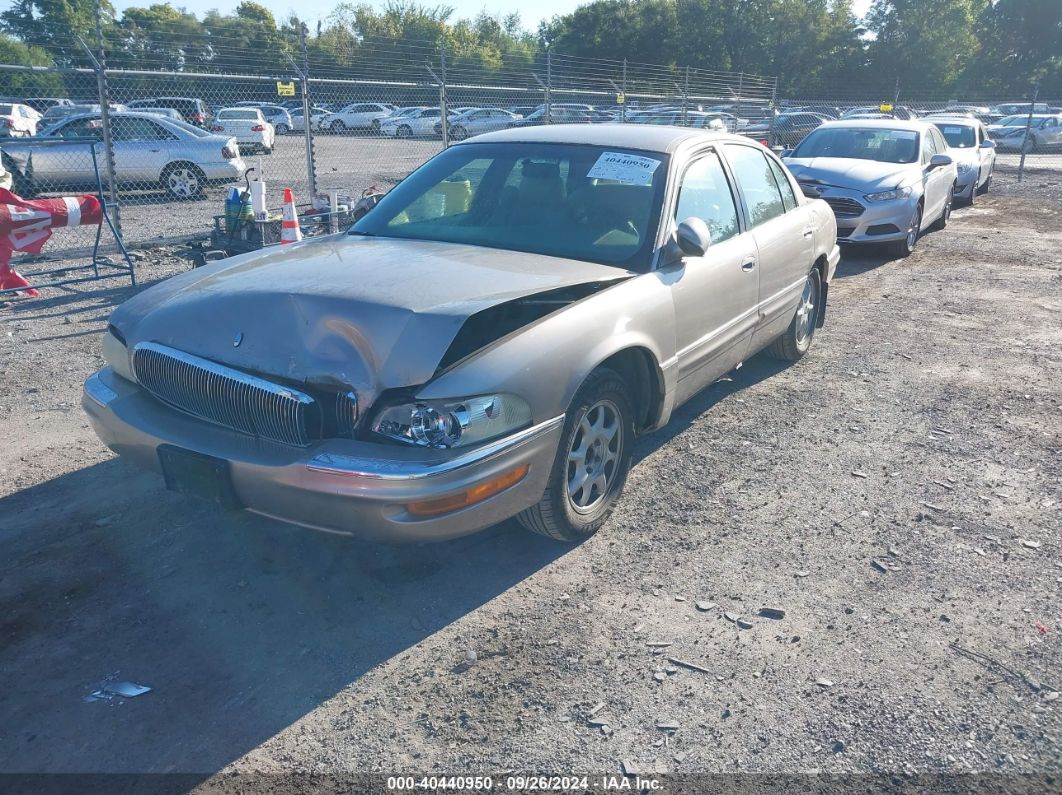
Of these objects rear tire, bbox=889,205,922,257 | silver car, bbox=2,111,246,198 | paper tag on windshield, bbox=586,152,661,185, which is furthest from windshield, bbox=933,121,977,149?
paper tag on windshield, bbox=586,152,661,185

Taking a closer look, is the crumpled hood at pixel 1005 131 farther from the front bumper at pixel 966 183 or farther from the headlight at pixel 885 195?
the headlight at pixel 885 195

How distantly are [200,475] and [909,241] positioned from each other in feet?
32.8

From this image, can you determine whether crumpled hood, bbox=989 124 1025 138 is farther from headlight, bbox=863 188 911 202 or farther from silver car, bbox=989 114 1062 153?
headlight, bbox=863 188 911 202

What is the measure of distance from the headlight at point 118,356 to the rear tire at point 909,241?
31.3 feet

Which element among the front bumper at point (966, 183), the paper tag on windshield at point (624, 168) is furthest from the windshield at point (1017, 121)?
the paper tag on windshield at point (624, 168)

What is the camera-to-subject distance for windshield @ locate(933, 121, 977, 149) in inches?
624

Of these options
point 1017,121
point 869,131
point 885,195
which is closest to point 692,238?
point 885,195

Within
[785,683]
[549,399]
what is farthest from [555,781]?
[549,399]

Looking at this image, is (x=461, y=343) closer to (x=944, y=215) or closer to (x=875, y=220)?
(x=875, y=220)

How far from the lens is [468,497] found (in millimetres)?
3016

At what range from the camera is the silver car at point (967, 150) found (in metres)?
15.2

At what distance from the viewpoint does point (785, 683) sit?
9.60 feet

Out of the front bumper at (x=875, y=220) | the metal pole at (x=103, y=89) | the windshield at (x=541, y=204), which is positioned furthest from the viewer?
the front bumper at (x=875, y=220)

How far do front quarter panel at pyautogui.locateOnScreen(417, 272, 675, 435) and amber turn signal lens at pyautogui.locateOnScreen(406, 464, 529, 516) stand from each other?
0.25 metres
